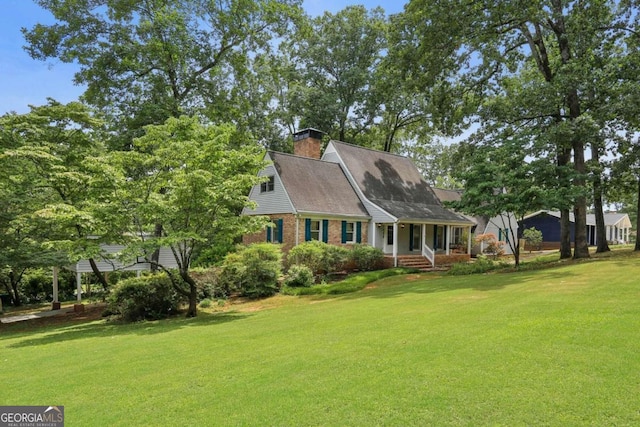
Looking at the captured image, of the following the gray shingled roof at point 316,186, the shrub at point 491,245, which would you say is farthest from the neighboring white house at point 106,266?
the shrub at point 491,245

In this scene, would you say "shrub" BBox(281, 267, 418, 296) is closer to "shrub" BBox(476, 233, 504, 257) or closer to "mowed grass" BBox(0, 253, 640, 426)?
"mowed grass" BBox(0, 253, 640, 426)

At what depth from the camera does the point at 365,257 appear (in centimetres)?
2042

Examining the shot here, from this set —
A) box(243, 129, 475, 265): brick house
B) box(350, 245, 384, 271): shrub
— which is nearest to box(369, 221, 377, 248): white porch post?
box(243, 129, 475, 265): brick house

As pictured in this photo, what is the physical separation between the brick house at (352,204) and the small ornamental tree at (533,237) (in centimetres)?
885

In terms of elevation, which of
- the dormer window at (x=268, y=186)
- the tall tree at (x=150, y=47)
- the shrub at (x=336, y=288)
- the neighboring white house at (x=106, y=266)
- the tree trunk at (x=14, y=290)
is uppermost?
the tall tree at (x=150, y=47)

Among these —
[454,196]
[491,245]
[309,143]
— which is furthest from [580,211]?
[309,143]

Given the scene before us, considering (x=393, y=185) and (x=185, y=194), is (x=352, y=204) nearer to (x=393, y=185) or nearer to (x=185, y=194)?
(x=393, y=185)

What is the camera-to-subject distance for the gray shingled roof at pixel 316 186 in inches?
826

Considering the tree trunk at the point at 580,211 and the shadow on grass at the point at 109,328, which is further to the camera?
the tree trunk at the point at 580,211

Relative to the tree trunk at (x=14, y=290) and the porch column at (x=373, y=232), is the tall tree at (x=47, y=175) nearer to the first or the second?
the tree trunk at (x=14, y=290)

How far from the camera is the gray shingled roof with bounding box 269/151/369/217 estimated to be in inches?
826

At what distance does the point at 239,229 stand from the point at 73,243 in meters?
4.42

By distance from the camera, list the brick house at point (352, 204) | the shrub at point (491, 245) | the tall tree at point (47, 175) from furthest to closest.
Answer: the shrub at point (491, 245) → the brick house at point (352, 204) → the tall tree at point (47, 175)

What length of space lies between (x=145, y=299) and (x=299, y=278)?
6.30 meters
